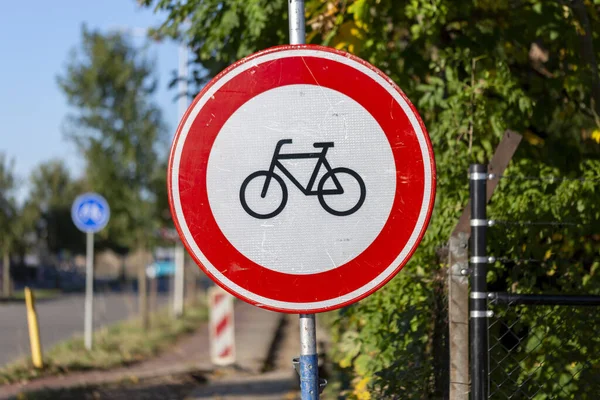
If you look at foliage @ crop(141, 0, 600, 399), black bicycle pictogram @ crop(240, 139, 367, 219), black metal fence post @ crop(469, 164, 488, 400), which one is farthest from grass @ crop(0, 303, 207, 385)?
black bicycle pictogram @ crop(240, 139, 367, 219)

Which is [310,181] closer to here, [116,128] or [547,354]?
[547,354]

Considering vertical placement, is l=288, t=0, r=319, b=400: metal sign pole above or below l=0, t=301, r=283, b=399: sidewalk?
above

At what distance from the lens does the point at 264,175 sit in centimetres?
243

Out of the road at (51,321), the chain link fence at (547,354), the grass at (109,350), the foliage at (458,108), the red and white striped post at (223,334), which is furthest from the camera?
the road at (51,321)

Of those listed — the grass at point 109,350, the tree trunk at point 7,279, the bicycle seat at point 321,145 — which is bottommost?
the tree trunk at point 7,279

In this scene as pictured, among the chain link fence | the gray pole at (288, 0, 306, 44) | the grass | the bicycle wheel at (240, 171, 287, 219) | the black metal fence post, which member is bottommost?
the grass

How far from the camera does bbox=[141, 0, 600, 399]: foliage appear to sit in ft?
12.7

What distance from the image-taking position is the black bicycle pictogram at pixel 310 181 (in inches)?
95.1

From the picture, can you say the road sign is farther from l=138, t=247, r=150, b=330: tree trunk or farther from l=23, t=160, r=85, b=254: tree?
l=23, t=160, r=85, b=254: tree

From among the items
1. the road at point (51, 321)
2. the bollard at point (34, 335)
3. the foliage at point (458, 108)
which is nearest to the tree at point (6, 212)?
the road at point (51, 321)

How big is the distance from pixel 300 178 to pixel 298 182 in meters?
0.01

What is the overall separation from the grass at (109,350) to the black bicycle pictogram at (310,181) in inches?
349

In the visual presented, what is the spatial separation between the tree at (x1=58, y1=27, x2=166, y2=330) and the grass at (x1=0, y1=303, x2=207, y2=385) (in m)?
1.79

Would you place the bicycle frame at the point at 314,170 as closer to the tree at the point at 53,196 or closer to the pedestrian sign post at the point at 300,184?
the pedestrian sign post at the point at 300,184
